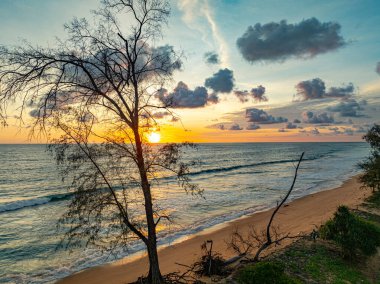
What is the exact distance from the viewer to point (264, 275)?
10.7 m

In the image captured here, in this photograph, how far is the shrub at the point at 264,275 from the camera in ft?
34.6

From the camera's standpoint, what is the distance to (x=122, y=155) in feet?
34.4

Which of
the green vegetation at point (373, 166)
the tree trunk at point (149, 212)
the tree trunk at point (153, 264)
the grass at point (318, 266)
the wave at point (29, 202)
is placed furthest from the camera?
the wave at point (29, 202)

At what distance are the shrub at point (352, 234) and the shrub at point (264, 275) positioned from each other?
4854 millimetres

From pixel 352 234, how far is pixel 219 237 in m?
10.7

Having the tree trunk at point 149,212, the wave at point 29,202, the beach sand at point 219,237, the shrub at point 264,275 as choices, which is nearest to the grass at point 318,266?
the shrub at point 264,275

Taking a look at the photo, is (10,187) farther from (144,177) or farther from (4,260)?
(144,177)

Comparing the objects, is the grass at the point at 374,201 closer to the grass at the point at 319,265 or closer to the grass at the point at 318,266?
the grass at the point at 318,266

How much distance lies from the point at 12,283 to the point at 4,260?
4032mm

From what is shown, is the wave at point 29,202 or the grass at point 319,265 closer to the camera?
the grass at point 319,265

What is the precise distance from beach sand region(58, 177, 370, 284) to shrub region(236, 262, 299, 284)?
24.0 feet

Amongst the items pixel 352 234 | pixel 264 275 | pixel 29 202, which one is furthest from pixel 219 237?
pixel 29 202

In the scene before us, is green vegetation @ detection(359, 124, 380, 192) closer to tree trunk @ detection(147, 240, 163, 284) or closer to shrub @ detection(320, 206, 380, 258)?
shrub @ detection(320, 206, 380, 258)

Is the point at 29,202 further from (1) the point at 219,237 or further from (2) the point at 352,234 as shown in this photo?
(2) the point at 352,234
